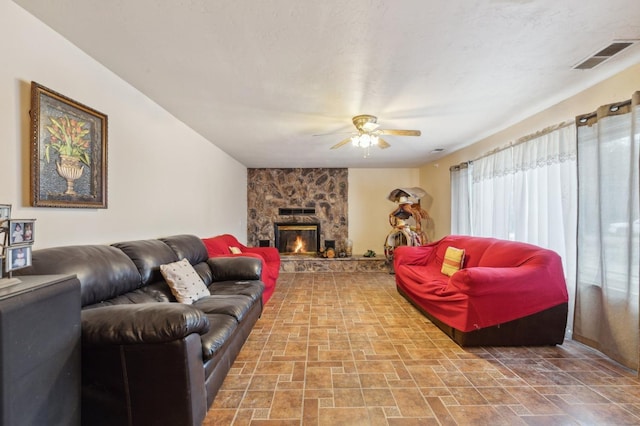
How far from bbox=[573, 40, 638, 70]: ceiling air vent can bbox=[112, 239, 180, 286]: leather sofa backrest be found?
3.71m

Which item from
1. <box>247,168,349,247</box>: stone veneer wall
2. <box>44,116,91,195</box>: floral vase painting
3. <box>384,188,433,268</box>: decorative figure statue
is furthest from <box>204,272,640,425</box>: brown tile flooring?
<box>247,168,349,247</box>: stone veneer wall

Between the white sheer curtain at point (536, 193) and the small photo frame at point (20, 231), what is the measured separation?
3945 mm

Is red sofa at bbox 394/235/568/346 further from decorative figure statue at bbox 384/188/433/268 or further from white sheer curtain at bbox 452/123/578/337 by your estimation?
decorative figure statue at bbox 384/188/433/268

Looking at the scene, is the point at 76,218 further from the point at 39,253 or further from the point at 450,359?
the point at 450,359

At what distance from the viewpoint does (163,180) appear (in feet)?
9.68

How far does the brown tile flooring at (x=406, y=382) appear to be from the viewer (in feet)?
5.38

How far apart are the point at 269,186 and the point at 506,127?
15.7ft

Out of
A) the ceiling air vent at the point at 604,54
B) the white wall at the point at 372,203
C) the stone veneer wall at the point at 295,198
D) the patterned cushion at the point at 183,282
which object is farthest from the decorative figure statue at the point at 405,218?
the patterned cushion at the point at 183,282

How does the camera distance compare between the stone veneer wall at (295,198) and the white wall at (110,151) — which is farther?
the stone veneer wall at (295,198)

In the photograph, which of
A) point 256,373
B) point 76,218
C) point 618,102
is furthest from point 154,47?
point 618,102

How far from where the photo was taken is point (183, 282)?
2340 mm

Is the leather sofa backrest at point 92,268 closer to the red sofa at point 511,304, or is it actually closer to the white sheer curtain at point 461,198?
the red sofa at point 511,304

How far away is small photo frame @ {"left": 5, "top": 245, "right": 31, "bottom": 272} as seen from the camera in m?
1.09

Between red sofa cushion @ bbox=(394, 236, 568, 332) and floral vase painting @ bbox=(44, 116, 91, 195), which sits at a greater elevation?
floral vase painting @ bbox=(44, 116, 91, 195)
